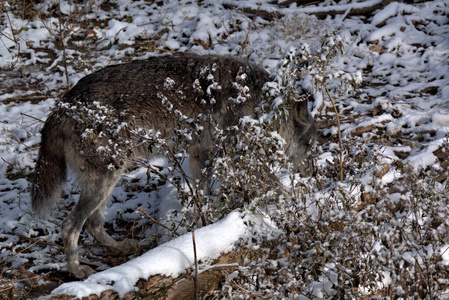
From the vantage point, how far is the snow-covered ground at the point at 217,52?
12.9 feet

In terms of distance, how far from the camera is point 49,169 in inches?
177

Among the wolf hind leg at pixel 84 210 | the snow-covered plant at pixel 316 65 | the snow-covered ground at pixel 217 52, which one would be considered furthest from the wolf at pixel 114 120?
the snow-covered ground at pixel 217 52

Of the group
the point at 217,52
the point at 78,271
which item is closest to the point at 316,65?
the point at 78,271

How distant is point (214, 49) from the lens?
846cm

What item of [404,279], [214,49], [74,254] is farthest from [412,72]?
[74,254]

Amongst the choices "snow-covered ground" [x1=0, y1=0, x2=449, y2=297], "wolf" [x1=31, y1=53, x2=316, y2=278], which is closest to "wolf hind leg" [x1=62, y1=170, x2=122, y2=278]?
"wolf" [x1=31, y1=53, x2=316, y2=278]

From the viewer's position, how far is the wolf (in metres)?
4.08

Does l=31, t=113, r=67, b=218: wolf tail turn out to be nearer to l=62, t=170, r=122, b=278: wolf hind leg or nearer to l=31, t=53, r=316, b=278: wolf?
l=31, t=53, r=316, b=278: wolf

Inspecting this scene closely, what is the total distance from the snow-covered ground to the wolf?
586mm

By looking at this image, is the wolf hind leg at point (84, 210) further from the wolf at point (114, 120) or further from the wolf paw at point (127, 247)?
the wolf paw at point (127, 247)

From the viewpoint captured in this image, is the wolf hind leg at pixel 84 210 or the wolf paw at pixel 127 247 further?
the wolf paw at pixel 127 247

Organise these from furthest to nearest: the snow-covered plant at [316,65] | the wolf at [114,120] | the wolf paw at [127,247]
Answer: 1. the wolf paw at [127,247]
2. the wolf at [114,120]
3. the snow-covered plant at [316,65]

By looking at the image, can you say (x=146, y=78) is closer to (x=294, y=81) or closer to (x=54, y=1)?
(x=294, y=81)

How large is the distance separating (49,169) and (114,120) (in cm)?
105
